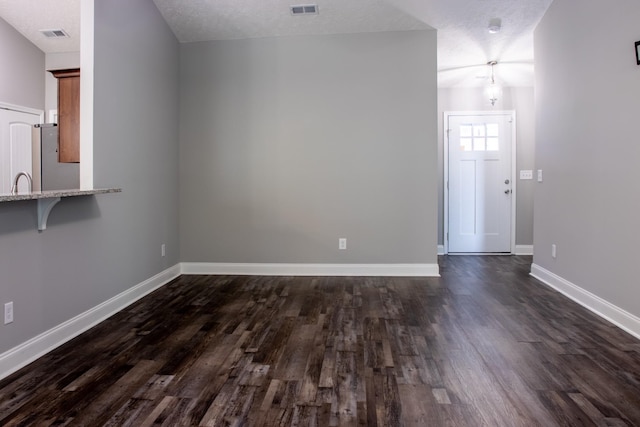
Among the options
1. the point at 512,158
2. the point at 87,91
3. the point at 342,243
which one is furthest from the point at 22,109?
the point at 512,158

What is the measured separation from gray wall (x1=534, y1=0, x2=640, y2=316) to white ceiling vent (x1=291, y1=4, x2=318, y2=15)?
7.72 ft

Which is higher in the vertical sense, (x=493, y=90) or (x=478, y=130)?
(x=493, y=90)

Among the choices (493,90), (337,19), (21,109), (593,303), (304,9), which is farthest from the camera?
(493,90)

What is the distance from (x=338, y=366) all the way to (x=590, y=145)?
9.02ft

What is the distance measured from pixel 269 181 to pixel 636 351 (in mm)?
3490

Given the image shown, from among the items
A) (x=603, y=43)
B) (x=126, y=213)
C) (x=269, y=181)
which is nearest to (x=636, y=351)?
(x=603, y=43)

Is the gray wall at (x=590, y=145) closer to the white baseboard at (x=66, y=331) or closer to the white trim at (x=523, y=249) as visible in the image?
the white trim at (x=523, y=249)

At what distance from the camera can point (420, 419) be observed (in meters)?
1.71

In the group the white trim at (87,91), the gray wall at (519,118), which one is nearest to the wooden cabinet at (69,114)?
the white trim at (87,91)

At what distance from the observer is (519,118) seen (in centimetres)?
570

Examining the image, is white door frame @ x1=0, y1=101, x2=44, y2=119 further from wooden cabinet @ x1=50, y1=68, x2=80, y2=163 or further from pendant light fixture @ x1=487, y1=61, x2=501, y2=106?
pendant light fixture @ x1=487, y1=61, x2=501, y2=106

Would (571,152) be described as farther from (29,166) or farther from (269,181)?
(29,166)

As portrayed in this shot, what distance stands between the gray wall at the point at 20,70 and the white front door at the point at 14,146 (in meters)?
0.17

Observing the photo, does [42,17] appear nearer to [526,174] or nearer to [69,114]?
[69,114]
